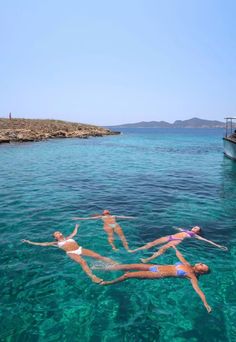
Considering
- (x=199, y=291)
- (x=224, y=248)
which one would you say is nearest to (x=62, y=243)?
(x=199, y=291)

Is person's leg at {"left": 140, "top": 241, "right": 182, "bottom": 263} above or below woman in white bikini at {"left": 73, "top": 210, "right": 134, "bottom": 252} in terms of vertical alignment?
below

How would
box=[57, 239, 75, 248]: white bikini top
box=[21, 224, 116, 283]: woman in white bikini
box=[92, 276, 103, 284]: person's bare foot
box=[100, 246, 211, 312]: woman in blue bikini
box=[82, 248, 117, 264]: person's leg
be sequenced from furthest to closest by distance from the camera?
box=[57, 239, 75, 248]: white bikini top
box=[82, 248, 117, 264]: person's leg
box=[21, 224, 116, 283]: woman in white bikini
box=[100, 246, 211, 312]: woman in blue bikini
box=[92, 276, 103, 284]: person's bare foot

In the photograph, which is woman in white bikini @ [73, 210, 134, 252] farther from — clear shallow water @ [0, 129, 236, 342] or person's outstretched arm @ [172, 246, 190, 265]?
person's outstretched arm @ [172, 246, 190, 265]

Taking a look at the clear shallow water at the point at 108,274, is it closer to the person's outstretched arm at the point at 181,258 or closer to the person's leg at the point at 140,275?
the person's leg at the point at 140,275

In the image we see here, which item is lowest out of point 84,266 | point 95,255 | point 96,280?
point 96,280

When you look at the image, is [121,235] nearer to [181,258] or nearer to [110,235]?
[110,235]

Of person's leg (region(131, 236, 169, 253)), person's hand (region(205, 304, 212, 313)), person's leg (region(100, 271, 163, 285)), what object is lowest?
person's hand (region(205, 304, 212, 313))

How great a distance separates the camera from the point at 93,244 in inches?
413

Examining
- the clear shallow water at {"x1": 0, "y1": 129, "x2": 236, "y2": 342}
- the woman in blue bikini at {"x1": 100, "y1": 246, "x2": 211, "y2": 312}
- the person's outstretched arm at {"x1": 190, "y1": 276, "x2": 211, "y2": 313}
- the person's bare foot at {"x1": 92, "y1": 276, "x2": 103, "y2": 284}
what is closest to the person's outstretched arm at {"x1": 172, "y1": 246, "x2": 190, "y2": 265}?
the clear shallow water at {"x1": 0, "y1": 129, "x2": 236, "y2": 342}

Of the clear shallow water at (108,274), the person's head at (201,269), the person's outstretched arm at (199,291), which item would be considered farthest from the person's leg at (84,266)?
the person's head at (201,269)

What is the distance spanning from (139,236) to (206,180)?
13914 mm

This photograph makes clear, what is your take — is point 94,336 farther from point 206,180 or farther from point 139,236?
point 206,180

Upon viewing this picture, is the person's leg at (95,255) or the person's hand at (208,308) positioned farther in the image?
the person's leg at (95,255)

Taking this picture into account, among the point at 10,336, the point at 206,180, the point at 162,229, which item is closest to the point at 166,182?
the point at 206,180
